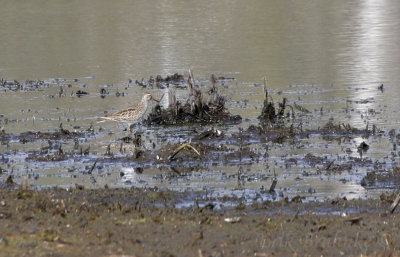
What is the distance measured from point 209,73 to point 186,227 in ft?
54.1

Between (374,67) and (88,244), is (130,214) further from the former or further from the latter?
(374,67)

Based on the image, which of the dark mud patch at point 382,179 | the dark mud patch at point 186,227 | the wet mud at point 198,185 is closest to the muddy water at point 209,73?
the wet mud at point 198,185

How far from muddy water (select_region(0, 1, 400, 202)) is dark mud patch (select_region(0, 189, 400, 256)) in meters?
1.44

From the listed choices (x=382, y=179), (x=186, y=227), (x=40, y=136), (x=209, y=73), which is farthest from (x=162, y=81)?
(x=186, y=227)

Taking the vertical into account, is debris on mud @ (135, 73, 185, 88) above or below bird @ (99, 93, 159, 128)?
below

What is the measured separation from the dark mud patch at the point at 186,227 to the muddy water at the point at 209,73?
144cm

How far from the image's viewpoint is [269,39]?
113 ft

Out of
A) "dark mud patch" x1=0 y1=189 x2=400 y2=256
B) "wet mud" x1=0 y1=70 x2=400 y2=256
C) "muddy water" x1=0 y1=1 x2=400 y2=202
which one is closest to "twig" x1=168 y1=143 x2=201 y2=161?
"wet mud" x1=0 y1=70 x2=400 y2=256

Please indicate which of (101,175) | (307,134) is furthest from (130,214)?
(307,134)

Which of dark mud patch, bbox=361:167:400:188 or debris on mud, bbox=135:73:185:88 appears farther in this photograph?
debris on mud, bbox=135:73:185:88

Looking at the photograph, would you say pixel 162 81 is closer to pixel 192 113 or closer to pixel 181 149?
pixel 192 113

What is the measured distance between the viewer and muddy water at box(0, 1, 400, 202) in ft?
48.4

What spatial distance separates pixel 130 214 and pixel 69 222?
86 cm

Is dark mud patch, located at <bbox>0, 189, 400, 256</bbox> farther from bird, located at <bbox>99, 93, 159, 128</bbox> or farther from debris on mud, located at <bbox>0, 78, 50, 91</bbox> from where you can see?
debris on mud, located at <bbox>0, 78, 50, 91</bbox>
